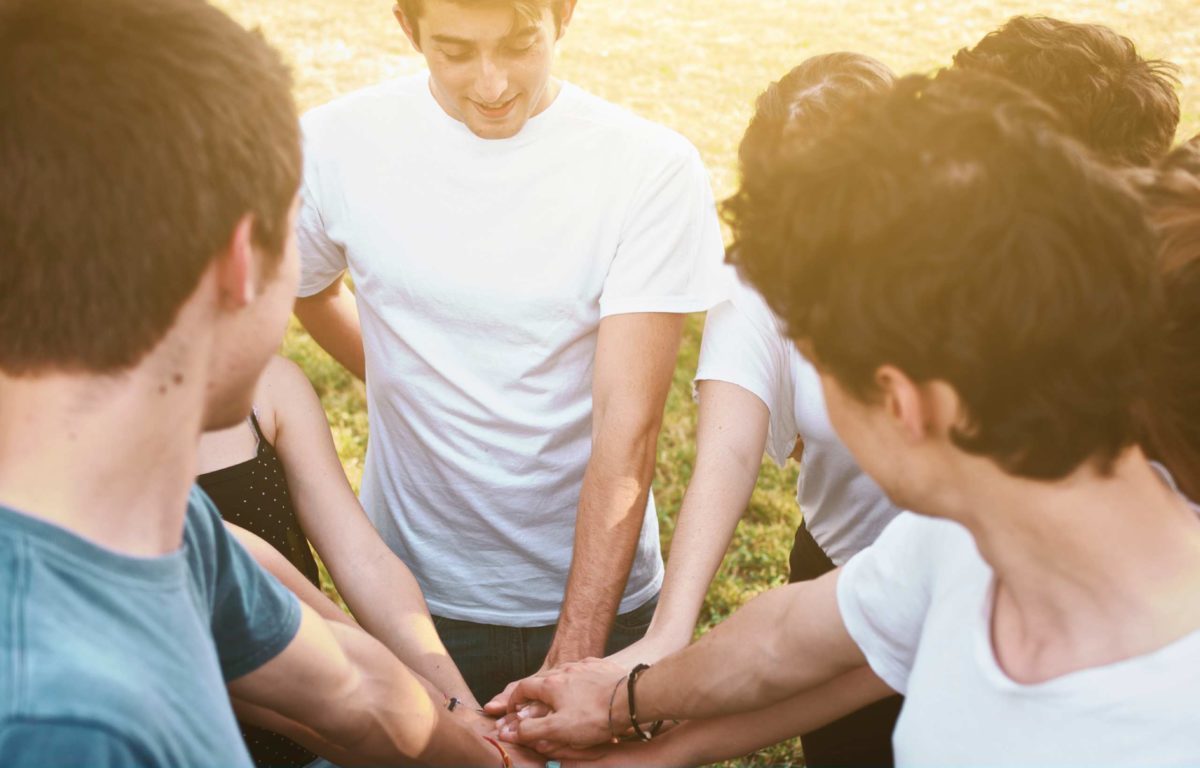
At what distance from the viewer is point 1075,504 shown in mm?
1287

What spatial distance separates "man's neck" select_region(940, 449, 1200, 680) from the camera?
4.10 feet

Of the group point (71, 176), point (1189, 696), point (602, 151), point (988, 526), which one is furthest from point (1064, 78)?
point (71, 176)

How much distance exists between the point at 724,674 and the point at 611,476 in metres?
0.57

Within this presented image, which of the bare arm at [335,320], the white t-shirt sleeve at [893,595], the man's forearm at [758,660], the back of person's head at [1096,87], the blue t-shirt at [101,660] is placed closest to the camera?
the blue t-shirt at [101,660]

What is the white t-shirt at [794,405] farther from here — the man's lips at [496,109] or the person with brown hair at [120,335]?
the person with brown hair at [120,335]

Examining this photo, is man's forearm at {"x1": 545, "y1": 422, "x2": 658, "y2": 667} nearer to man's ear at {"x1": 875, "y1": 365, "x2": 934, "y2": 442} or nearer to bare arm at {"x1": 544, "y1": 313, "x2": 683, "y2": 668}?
bare arm at {"x1": 544, "y1": 313, "x2": 683, "y2": 668}

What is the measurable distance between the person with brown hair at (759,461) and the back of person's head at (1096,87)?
12.3 inches

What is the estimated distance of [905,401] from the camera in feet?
4.30

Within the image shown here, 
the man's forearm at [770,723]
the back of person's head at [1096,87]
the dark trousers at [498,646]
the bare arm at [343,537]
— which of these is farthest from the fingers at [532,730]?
the back of person's head at [1096,87]

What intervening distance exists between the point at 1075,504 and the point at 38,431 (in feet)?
3.69

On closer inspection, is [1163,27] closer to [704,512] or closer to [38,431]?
[704,512]

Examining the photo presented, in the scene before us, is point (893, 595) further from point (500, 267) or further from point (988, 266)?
point (500, 267)

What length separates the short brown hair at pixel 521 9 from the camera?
92.3 inches

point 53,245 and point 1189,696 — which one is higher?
point 53,245
